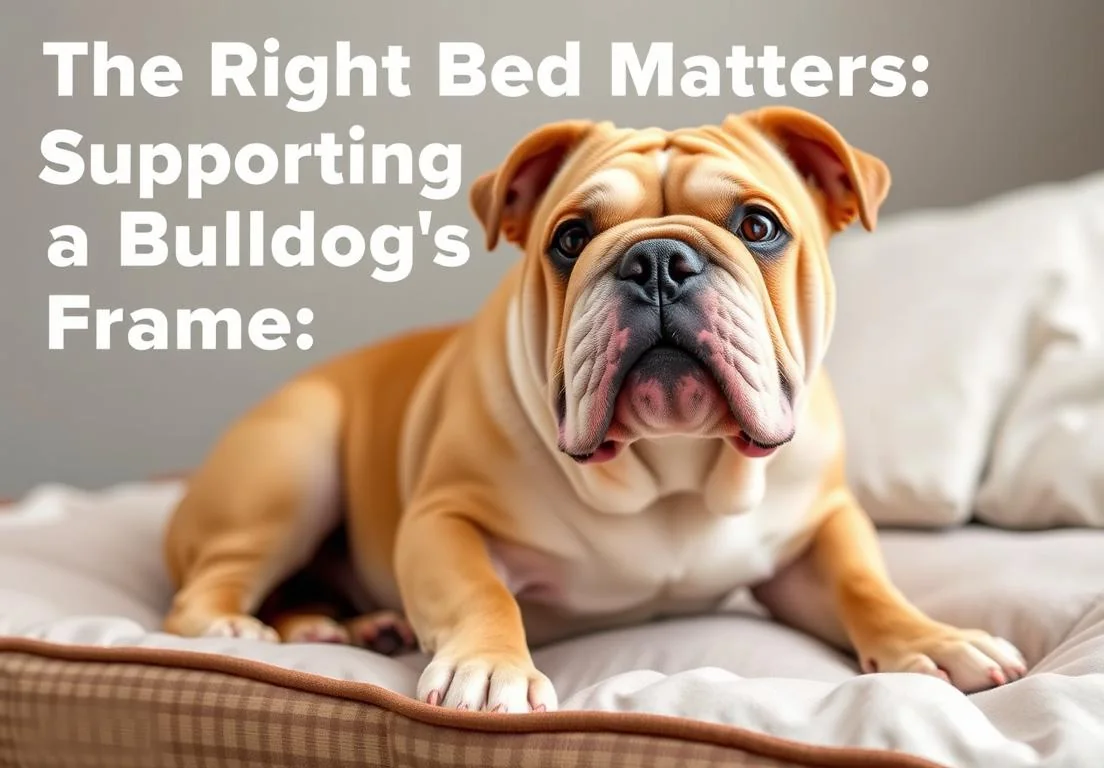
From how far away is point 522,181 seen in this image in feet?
4.64

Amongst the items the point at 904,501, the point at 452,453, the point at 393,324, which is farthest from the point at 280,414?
the point at 393,324

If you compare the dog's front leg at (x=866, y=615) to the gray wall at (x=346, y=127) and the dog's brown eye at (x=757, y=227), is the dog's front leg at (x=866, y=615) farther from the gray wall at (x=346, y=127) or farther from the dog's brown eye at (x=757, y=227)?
the gray wall at (x=346, y=127)

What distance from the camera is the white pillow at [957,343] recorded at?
Result: 192 cm

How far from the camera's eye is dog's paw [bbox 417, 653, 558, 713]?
1.07m

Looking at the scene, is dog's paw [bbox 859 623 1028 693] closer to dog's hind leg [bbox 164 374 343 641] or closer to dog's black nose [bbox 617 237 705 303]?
dog's black nose [bbox 617 237 705 303]

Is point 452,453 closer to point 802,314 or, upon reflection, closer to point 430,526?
point 430,526

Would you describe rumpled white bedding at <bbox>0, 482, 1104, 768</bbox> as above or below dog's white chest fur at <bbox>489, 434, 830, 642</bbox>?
below

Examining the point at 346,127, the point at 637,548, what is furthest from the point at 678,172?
the point at 346,127

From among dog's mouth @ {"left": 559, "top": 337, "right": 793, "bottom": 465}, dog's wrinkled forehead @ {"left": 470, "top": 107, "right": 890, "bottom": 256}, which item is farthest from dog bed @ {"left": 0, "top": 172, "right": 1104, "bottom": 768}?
dog's wrinkled forehead @ {"left": 470, "top": 107, "right": 890, "bottom": 256}

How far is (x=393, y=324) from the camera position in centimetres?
304

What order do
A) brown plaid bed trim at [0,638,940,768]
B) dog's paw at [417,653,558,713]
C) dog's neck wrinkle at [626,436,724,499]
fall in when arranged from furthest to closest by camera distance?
dog's neck wrinkle at [626,436,724,499]
dog's paw at [417,653,558,713]
brown plaid bed trim at [0,638,940,768]

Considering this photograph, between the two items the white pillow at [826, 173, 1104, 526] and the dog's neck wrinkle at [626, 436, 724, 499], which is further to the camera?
the white pillow at [826, 173, 1104, 526]

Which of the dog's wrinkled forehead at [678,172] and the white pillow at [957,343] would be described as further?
the white pillow at [957,343]

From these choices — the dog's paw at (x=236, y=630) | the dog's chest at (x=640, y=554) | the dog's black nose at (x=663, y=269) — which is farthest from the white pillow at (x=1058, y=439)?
the dog's paw at (x=236, y=630)
